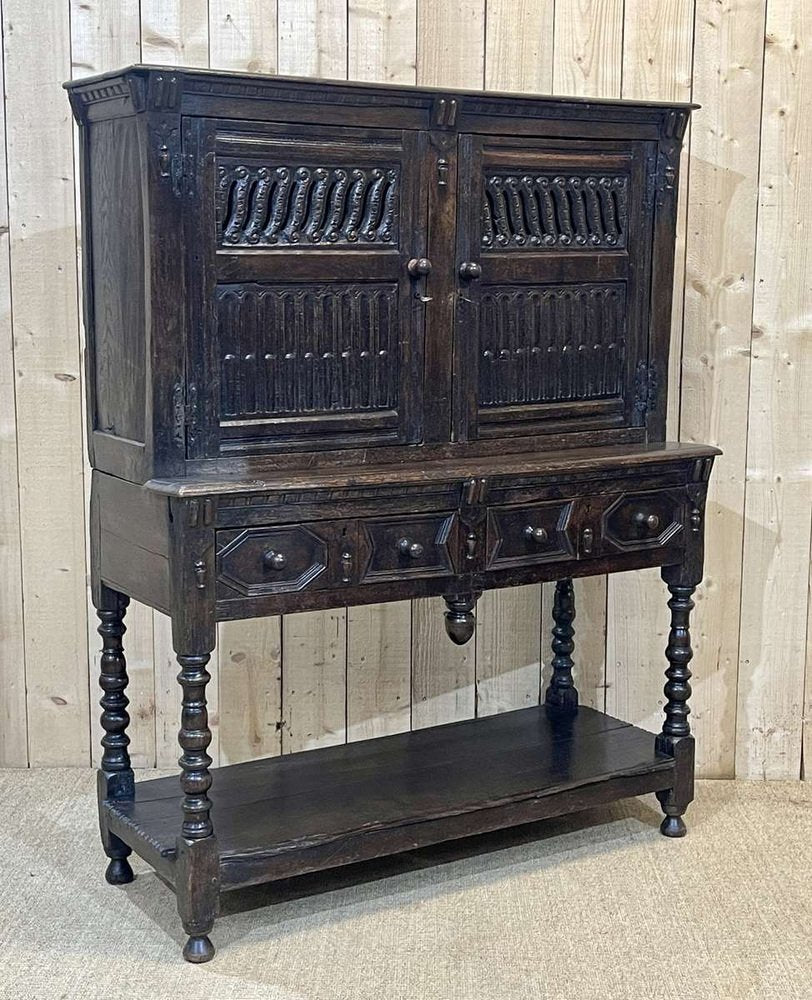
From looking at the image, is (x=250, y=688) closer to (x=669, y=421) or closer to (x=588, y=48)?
(x=669, y=421)

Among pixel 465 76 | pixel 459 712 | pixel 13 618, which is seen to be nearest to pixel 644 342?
pixel 465 76

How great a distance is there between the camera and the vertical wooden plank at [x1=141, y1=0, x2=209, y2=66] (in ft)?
11.5

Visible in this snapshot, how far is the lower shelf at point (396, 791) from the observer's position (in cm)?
299

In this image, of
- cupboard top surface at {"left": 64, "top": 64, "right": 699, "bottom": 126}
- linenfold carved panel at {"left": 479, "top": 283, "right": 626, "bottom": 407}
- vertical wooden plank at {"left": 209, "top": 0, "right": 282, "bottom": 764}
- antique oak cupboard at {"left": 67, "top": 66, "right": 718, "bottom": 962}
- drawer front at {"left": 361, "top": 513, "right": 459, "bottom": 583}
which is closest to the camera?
cupboard top surface at {"left": 64, "top": 64, "right": 699, "bottom": 126}

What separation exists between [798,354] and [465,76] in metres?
1.13

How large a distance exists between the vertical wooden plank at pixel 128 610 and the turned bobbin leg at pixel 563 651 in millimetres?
1081

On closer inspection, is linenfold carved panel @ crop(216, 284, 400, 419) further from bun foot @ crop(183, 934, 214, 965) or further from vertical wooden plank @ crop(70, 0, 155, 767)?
bun foot @ crop(183, 934, 214, 965)

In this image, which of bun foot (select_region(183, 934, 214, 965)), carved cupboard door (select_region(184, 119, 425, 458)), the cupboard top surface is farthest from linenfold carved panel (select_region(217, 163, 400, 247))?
bun foot (select_region(183, 934, 214, 965))

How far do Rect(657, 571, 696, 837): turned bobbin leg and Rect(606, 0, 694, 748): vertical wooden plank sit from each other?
42 centimetres

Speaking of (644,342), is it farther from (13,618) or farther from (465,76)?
(13,618)

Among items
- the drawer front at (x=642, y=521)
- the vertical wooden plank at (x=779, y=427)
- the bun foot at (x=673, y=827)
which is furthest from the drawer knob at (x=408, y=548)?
the vertical wooden plank at (x=779, y=427)

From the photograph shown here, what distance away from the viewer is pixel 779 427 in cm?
379

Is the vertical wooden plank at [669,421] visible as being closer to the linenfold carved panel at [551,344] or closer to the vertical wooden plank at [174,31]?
the linenfold carved panel at [551,344]

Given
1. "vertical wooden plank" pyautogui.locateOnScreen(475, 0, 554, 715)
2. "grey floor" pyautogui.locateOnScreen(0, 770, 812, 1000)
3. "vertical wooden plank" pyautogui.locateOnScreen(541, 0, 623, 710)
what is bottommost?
"grey floor" pyautogui.locateOnScreen(0, 770, 812, 1000)
